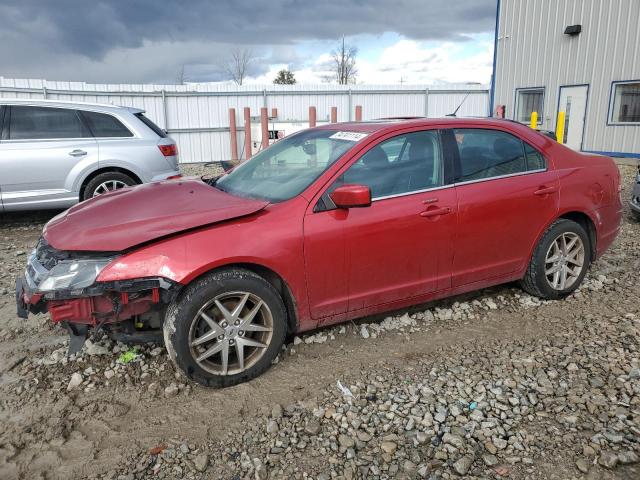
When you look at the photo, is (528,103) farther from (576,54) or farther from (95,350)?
(95,350)

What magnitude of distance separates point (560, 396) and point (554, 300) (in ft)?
5.40

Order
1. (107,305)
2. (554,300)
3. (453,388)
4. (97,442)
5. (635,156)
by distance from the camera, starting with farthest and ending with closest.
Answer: (635,156) < (554,300) < (453,388) < (107,305) < (97,442)

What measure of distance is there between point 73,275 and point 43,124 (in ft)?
16.8

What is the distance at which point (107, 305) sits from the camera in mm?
2965

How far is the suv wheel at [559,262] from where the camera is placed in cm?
430

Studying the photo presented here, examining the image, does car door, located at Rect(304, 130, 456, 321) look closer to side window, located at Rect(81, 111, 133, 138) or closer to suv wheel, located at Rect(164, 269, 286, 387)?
suv wheel, located at Rect(164, 269, 286, 387)

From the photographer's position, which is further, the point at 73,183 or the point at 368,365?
the point at 73,183

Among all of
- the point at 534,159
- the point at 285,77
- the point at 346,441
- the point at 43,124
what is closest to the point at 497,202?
the point at 534,159

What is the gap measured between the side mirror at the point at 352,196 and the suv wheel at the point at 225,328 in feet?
2.30

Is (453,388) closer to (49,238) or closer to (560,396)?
(560,396)

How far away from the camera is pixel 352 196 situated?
3.21m

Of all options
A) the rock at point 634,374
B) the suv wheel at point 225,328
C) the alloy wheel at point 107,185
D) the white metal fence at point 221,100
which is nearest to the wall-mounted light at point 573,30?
the white metal fence at point 221,100

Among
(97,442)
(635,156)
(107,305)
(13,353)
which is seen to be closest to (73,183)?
(13,353)

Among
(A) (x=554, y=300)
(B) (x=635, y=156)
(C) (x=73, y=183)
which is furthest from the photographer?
(B) (x=635, y=156)
